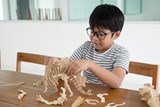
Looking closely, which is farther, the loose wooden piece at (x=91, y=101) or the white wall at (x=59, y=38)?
the white wall at (x=59, y=38)

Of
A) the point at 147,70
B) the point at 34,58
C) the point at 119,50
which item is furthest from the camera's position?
the point at 34,58

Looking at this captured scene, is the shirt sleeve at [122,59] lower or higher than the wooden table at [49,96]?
higher

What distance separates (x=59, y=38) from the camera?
10.5ft

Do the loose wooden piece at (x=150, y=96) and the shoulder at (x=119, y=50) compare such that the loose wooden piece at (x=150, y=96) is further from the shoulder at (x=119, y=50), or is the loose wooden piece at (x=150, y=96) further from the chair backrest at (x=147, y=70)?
the shoulder at (x=119, y=50)

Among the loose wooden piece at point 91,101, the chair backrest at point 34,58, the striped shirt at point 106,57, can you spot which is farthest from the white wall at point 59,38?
the loose wooden piece at point 91,101

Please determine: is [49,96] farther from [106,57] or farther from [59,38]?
[59,38]

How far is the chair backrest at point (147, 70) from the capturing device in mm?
1113

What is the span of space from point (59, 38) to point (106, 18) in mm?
2107

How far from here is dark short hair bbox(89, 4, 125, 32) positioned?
1.14m

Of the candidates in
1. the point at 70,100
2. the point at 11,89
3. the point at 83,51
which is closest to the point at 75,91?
the point at 70,100

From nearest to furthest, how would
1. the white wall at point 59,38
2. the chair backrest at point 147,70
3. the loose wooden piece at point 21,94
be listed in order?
the loose wooden piece at point 21,94
the chair backrest at point 147,70
the white wall at point 59,38

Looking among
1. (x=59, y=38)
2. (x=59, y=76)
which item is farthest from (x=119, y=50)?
(x=59, y=38)

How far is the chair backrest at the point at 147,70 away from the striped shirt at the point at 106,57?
0.20 feet

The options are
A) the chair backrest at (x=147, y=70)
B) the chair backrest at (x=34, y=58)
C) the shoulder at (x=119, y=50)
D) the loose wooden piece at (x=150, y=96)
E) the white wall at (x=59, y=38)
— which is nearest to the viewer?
the loose wooden piece at (x=150, y=96)
